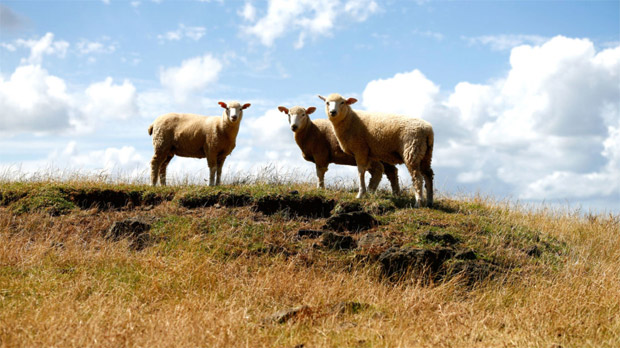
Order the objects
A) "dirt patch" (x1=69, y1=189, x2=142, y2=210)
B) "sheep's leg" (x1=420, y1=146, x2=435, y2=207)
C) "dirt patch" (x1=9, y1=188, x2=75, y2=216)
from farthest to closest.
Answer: "sheep's leg" (x1=420, y1=146, x2=435, y2=207) < "dirt patch" (x1=69, y1=189, x2=142, y2=210) < "dirt patch" (x1=9, y1=188, x2=75, y2=216)

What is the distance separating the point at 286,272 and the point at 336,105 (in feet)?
18.3

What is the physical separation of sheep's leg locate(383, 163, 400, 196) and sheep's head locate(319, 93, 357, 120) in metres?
2.05

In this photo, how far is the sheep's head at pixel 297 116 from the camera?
13.8 m

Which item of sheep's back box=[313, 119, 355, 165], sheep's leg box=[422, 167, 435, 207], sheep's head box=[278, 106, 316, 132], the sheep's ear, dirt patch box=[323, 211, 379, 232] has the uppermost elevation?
the sheep's ear

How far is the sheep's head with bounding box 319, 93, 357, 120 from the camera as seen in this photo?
12.6 meters

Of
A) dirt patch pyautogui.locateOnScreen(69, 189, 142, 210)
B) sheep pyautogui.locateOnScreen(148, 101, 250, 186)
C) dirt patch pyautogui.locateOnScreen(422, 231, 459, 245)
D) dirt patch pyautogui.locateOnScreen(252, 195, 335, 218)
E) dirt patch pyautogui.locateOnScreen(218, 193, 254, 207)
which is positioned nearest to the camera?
dirt patch pyautogui.locateOnScreen(422, 231, 459, 245)

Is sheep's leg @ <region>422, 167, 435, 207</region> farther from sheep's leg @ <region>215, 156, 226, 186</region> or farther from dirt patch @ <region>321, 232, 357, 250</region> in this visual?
sheep's leg @ <region>215, 156, 226, 186</region>

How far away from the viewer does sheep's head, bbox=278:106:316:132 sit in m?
13.8

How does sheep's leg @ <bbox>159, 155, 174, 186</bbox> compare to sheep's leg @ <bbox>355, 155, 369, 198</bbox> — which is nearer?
sheep's leg @ <bbox>355, 155, 369, 198</bbox>

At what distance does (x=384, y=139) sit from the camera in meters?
12.2

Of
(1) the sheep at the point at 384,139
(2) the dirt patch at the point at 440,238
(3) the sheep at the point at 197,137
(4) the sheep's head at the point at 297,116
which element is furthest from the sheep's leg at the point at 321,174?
(2) the dirt patch at the point at 440,238

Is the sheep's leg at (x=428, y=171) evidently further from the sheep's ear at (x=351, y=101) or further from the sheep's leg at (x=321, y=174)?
the sheep's leg at (x=321, y=174)

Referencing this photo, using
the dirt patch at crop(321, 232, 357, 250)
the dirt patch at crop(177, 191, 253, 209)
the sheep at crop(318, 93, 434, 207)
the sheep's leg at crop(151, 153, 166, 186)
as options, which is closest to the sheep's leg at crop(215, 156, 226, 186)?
the sheep's leg at crop(151, 153, 166, 186)

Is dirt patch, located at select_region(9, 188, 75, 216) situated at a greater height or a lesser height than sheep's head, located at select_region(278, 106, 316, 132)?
lesser
